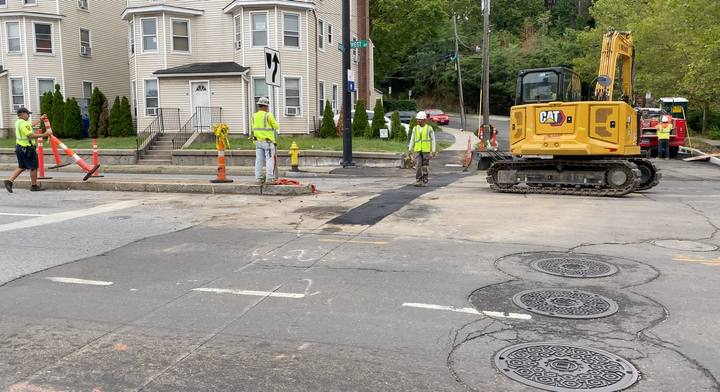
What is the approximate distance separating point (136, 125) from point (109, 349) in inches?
1181

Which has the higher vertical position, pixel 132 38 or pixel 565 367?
pixel 132 38

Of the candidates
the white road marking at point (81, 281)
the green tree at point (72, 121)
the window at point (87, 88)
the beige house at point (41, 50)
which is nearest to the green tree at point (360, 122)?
the green tree at point (72, 121)

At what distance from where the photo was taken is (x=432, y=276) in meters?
6.25

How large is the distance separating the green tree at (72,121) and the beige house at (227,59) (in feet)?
11.1

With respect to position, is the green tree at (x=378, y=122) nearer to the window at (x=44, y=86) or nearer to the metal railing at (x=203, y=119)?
the metal railing at (x=203, y=119)

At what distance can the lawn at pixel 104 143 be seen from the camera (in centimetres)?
2677

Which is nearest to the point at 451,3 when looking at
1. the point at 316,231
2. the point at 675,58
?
the point at 675,58

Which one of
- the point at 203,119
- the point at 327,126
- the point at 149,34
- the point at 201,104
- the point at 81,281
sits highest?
the point at 149,34

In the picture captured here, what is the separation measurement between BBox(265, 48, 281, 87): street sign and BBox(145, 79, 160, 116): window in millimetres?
19190

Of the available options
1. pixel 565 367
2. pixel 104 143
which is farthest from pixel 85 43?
pixel 565 367

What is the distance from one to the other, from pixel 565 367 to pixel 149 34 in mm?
30413

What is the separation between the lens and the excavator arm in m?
14.2

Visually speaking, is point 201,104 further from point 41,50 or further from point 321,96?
point 41,50

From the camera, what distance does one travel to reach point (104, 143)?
28203 millimetres
